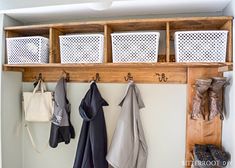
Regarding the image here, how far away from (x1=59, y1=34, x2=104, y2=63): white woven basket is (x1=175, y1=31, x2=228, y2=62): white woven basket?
498mm

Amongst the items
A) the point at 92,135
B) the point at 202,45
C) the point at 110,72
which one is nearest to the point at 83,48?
the point at 110,72

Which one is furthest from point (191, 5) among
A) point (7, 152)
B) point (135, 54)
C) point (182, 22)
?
point (7, 152)

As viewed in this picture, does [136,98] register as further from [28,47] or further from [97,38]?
[28,47]

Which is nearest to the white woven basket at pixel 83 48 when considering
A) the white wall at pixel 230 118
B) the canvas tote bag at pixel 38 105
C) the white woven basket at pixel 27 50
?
the white woven basket at pixel 27 50

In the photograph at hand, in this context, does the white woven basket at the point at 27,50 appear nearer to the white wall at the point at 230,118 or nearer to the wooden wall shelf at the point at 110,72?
the wooden wall shelf at the point at 110,72

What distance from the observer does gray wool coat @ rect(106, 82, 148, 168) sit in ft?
4.96

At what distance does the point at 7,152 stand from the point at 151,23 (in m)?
1.42

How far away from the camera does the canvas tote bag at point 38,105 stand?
1.73m

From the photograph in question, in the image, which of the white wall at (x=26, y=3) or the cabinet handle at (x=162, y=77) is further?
the cabinet handle at (x=162, y=77)

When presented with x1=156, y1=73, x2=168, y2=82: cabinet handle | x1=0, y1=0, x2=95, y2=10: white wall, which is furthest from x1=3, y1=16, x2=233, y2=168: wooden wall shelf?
x1=0, y1=0, x2=95, y2=10: white wall

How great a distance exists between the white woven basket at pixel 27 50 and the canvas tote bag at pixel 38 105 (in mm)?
298

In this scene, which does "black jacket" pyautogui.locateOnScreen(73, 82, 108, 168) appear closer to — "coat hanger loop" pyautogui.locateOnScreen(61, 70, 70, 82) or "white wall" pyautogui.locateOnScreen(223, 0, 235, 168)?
"coat hanger loop" pyautogui.locateOnScreen(61, 70, 70, 82)

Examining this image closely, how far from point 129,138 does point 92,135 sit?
26 cm

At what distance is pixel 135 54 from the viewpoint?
4.59 feet
